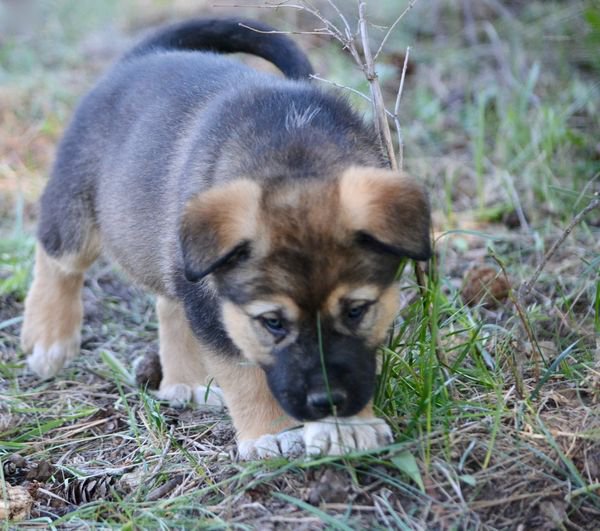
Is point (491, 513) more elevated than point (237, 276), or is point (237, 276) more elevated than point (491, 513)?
point (237, 276)

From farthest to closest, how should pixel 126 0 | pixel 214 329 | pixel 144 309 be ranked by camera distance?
pixel 126 0 → pixel 144 309 → pixel 214 329

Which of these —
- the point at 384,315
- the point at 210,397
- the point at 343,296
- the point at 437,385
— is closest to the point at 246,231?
the point at 343,296

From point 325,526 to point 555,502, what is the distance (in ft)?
2.26

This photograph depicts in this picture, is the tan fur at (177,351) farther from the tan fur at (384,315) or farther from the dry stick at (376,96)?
→ the tan fur at (384,315)

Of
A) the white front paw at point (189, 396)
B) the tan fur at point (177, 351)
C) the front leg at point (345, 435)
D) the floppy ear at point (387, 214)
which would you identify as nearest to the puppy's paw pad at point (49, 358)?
the tan fur at point (177, 351)

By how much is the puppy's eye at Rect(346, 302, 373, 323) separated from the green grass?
24 centimetres

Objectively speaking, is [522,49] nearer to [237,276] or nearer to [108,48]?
[108,48]

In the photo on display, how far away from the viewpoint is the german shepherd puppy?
9.61 feet

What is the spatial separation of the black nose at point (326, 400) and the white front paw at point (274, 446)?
0.29 meters

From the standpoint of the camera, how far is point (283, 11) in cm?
897

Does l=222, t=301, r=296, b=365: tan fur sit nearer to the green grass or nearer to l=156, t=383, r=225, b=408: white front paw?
the green grass

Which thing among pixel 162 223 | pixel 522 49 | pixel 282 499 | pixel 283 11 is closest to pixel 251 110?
pixel 162 223

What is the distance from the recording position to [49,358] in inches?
Answer: 179

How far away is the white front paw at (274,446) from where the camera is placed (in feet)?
10.3
